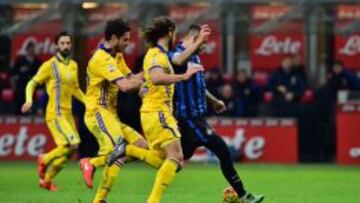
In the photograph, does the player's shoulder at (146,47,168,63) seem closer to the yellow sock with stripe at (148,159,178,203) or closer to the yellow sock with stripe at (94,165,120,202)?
the yellow sock with stripe at (148,159,178,203)

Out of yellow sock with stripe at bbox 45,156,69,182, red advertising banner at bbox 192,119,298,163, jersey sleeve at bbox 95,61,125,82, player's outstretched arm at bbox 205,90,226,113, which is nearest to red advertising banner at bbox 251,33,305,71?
red advertising banner at bbox 192,119,298,163

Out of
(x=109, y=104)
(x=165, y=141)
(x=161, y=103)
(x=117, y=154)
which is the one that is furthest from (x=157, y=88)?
(x=109, y=104)

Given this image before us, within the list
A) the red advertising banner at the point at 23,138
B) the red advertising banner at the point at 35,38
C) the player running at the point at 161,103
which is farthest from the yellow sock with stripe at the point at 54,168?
the red advertising banner at the point at 35,38

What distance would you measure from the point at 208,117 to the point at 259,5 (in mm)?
2670

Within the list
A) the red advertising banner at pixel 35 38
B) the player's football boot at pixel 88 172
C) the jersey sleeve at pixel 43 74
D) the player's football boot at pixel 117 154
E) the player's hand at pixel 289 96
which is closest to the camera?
the player's football boot at pixel 117 154

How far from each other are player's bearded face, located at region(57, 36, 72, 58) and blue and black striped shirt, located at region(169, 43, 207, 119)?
363cm

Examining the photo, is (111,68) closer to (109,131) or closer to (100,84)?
(100,84)

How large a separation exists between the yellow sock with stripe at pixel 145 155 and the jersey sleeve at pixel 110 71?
84cm

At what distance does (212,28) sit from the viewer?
27406 mm

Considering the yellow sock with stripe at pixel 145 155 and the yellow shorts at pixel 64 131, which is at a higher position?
the yellow sock with stripe at pixel 145 155

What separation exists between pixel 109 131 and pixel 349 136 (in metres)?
11.4

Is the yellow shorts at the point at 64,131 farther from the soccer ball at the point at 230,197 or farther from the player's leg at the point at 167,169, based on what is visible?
the player's leg at the point at 167,169

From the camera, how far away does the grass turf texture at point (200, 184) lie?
1692 centimetres

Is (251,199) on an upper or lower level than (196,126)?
lower
